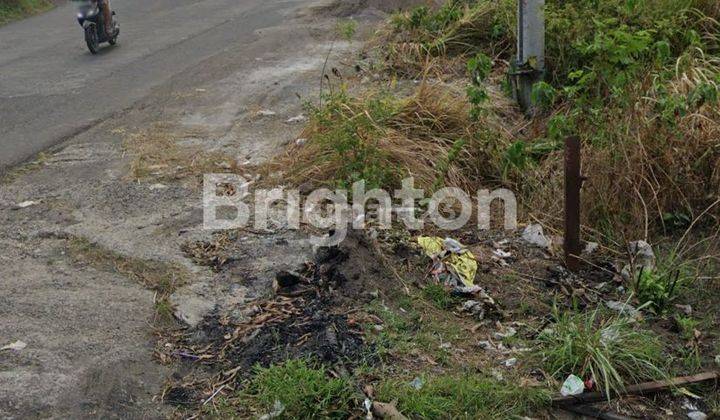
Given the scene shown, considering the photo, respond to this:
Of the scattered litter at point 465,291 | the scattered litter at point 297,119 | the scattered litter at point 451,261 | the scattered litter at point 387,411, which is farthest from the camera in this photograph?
the scattered litter at point 297,119

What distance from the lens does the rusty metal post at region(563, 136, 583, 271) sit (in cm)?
466

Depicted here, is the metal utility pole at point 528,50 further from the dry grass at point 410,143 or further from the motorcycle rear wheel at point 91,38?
the motorcycle rear wheel at point 91,38

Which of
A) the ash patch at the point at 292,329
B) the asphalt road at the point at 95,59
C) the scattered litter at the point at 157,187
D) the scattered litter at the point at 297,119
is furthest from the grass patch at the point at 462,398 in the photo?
the asphalt road at the point at 95,59

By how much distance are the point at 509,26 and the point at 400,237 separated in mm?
4381

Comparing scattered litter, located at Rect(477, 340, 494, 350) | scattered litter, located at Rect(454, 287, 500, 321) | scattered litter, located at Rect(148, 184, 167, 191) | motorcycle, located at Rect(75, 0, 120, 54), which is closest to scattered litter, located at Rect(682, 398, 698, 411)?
scattered litter, located at Rect(477, 340, 494, 350)

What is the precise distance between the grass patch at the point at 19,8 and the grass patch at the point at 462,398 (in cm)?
1262

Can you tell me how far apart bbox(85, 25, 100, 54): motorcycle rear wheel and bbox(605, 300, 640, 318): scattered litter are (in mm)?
8491

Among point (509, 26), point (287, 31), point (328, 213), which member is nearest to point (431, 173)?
point (328, 213)

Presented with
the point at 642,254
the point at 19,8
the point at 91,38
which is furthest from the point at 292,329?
the point at 19,8

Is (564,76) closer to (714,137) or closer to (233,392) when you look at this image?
(714,137)

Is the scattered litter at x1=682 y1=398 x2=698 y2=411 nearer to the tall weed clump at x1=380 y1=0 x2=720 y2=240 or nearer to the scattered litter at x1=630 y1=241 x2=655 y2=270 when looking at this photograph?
the scattered litter at x1=630 y1=241 x2=655 y2=270

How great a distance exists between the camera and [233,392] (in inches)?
→ 149

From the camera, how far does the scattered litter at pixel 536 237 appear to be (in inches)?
206

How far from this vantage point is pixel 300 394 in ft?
11.8
